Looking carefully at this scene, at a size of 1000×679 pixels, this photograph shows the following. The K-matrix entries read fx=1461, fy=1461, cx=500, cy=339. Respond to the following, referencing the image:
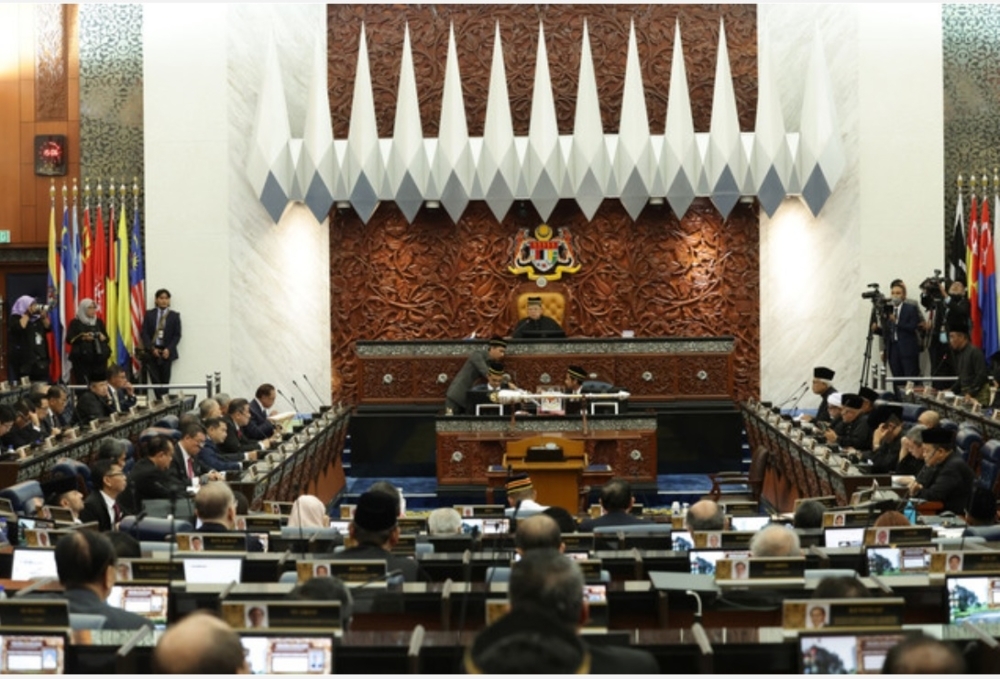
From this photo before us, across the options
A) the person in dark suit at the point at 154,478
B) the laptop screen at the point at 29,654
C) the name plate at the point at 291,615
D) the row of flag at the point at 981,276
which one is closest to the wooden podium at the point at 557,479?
the person in dark suit at the point at 154,478

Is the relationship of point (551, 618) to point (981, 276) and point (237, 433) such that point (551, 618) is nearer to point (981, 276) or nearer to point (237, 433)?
point (237, 433)

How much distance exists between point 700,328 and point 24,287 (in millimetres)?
9751

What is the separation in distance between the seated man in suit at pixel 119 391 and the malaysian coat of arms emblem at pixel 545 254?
6.44m

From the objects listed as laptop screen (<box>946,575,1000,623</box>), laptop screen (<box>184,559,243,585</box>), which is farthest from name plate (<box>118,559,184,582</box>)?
laptop screen (<box>946,575,1000,623</box>)

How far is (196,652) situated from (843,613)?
2.52 m

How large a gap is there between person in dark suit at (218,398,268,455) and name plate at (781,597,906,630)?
31.1 ft

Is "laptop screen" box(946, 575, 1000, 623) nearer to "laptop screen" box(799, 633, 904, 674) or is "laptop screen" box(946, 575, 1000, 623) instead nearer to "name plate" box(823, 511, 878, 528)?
"laptop screen" box(799, 633, 904, 674)

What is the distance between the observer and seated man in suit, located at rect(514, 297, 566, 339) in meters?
18.6

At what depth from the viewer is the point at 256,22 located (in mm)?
20062

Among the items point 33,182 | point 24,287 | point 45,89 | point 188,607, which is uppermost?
point 45,89

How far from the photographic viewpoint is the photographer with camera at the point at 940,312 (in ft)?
58.7

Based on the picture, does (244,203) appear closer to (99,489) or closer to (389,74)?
(389,74)

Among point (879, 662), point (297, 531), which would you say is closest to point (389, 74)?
point (297, 531)

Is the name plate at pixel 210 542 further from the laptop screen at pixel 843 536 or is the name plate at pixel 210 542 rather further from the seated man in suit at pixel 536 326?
the seated man in suit at pixel 536 326
